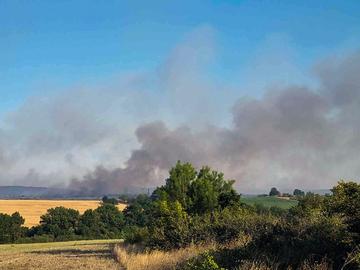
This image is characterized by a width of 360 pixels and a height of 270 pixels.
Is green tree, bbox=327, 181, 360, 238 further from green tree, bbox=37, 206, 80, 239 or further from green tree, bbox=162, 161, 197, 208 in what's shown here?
green tree, bbox=37, 206, 80, 239

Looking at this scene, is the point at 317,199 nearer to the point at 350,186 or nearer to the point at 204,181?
the point at 204,181

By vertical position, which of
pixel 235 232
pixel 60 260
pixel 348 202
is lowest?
pixel 60 260

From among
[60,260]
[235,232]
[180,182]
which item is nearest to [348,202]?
[235,232]

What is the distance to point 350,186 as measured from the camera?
15.8m

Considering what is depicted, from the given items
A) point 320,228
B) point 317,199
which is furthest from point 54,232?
point 320,228

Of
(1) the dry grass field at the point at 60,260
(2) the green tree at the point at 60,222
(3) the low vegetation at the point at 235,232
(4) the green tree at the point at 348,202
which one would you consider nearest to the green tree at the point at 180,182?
(3) the low vegetation at the point at 235,232

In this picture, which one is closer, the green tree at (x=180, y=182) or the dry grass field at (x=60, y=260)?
the dry grass field at (x=60, y=260)

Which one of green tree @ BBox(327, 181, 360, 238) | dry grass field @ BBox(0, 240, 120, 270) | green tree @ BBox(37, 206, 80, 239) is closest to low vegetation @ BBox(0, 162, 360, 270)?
green tree @ BBox(327, 181, 360, 238)

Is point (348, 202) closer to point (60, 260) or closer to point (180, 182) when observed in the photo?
point (60, 260)

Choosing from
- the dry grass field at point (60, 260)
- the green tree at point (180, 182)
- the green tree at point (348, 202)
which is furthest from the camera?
the green tree at point (180, 182)

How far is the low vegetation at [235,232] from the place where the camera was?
1538 cm

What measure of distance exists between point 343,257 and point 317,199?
28729 millimetres

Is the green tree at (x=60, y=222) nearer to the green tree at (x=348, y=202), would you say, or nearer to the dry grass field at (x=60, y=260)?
the dry grass field at (x=60, y=260)

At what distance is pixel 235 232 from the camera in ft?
96.5
